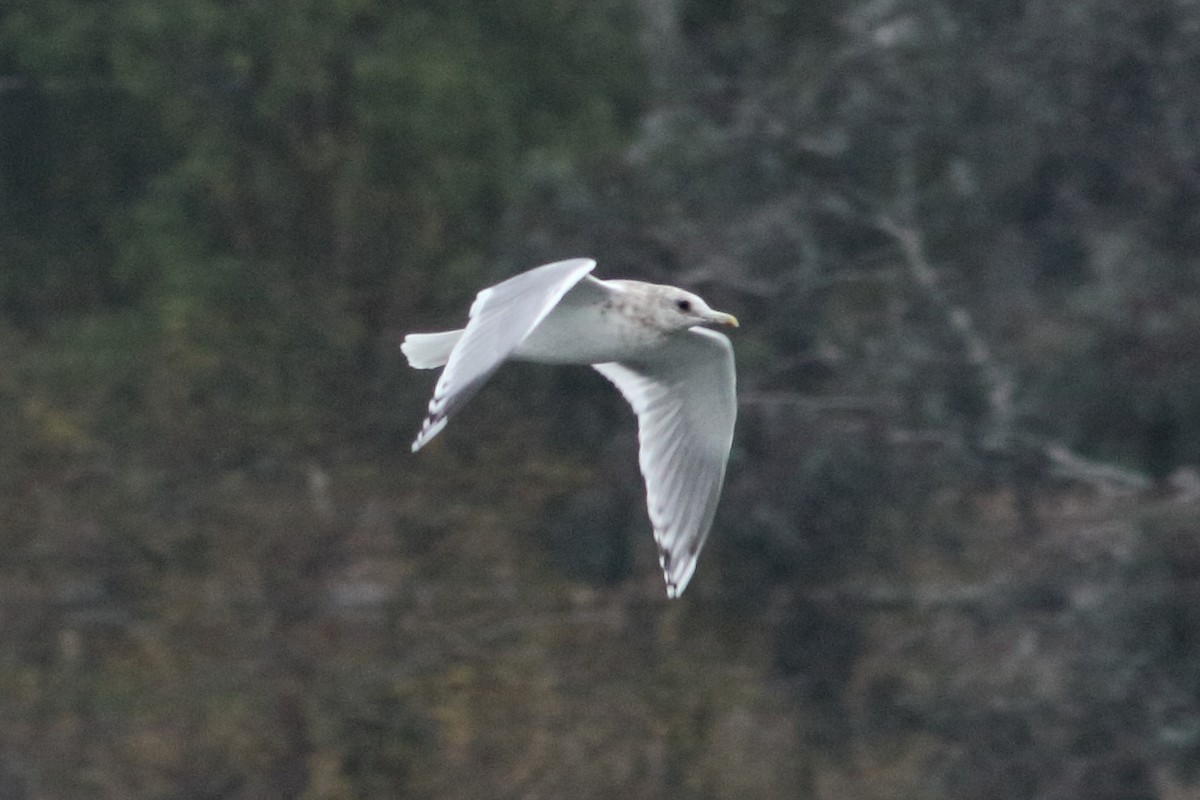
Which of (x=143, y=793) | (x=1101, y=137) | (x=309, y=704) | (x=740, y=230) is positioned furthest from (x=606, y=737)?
(x=1101, y=137)

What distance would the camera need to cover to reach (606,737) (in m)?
6.20

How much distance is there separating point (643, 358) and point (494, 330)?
77 centimetres

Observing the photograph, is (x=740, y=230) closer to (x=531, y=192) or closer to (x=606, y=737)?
(x=531, y=192)

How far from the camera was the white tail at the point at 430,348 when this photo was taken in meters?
4.53

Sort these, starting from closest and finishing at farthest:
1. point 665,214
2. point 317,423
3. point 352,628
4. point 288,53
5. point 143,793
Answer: point 143,793 → point 352,628 → point 665,214 → point 317,423 → point 288,53

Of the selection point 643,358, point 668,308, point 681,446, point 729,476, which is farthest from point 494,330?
point 729,476

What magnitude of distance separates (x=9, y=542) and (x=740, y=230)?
2238mm

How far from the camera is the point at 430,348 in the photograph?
4.54 metres

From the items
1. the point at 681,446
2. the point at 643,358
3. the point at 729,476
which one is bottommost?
the point at 729,476

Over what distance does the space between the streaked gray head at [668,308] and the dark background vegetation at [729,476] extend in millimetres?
1937

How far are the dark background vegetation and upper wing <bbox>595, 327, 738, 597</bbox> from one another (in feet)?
4.53

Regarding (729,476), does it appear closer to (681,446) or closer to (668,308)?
(681,446)

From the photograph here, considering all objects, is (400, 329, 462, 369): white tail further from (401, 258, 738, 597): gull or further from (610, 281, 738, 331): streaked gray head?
(610, 281, 738, 331): streaked gray head

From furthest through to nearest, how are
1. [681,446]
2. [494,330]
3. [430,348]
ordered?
[681,446]
[430,348]
[494,330]
